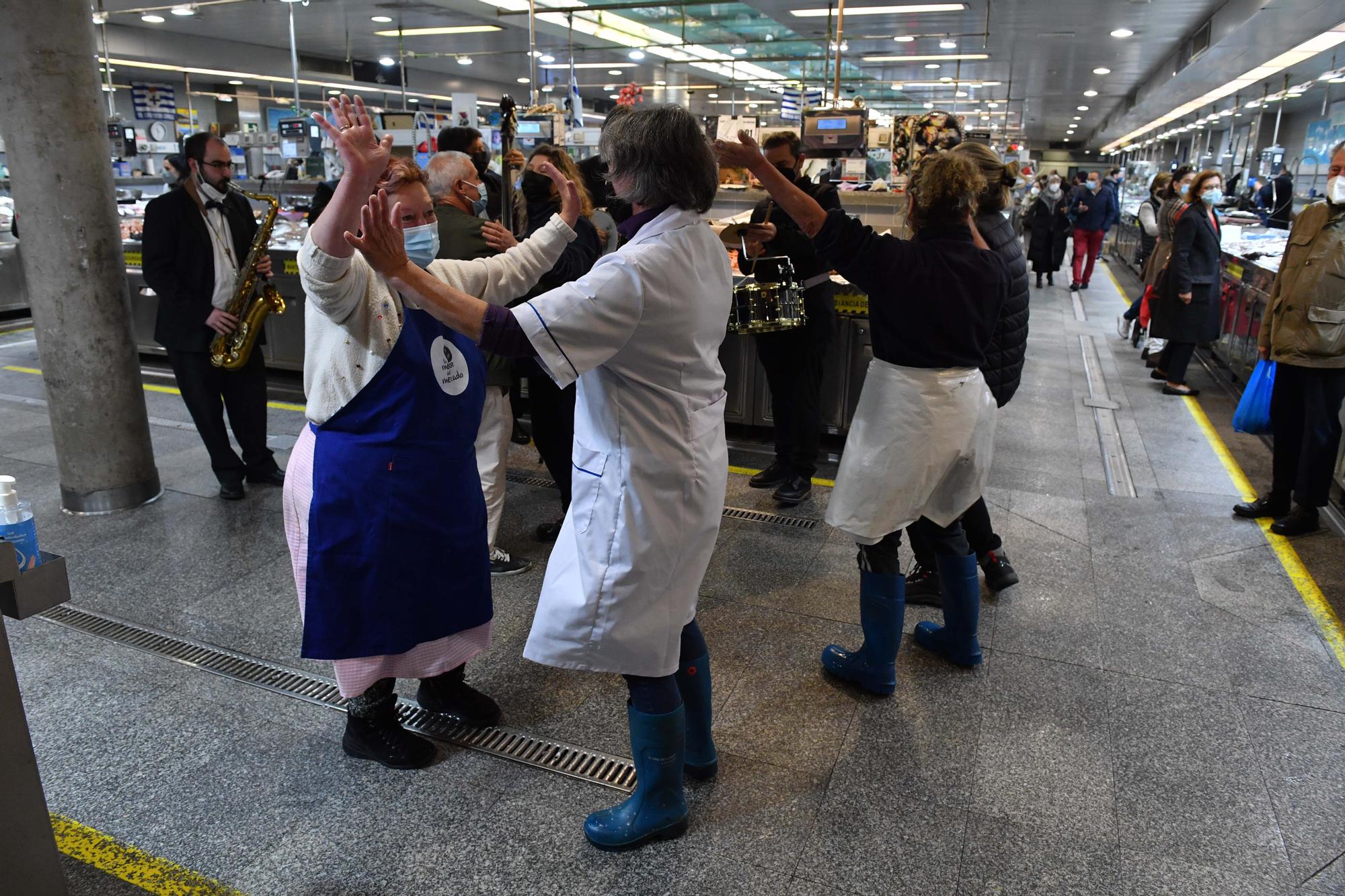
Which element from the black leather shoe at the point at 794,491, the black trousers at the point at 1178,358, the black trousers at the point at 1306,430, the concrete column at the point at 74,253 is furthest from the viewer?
the black trousers at the point at 1178,358

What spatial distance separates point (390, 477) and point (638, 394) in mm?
752

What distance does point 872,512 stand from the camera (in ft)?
8.81

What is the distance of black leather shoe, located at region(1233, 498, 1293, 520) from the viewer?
14.7 feet

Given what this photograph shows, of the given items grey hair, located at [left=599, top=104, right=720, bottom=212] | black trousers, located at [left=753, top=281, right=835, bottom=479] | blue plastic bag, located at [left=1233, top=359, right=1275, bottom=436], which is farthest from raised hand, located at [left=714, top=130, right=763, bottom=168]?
blue plastic bag, located at [left=1233, top=359, right=1275, bottom=436]

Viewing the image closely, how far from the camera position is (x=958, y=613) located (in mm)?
3025

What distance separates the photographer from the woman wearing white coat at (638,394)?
1.72 m

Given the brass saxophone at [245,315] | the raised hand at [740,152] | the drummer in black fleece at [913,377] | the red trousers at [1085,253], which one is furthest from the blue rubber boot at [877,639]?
the red trousers at [1085,253]

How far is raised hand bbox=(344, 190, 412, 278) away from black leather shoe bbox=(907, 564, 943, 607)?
8.72 feet

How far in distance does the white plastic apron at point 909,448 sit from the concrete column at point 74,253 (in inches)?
143

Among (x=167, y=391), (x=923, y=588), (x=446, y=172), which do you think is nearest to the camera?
(x=446, y=172)

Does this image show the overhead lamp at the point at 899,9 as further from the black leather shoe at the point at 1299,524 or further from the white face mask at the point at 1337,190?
the black leather shoe at the point at 1299,524

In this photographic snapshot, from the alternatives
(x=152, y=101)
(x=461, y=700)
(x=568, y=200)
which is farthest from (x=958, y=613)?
(x=152, y=101)

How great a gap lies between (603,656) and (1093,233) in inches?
522

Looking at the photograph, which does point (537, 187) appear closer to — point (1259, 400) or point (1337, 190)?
point (1337, 190)
